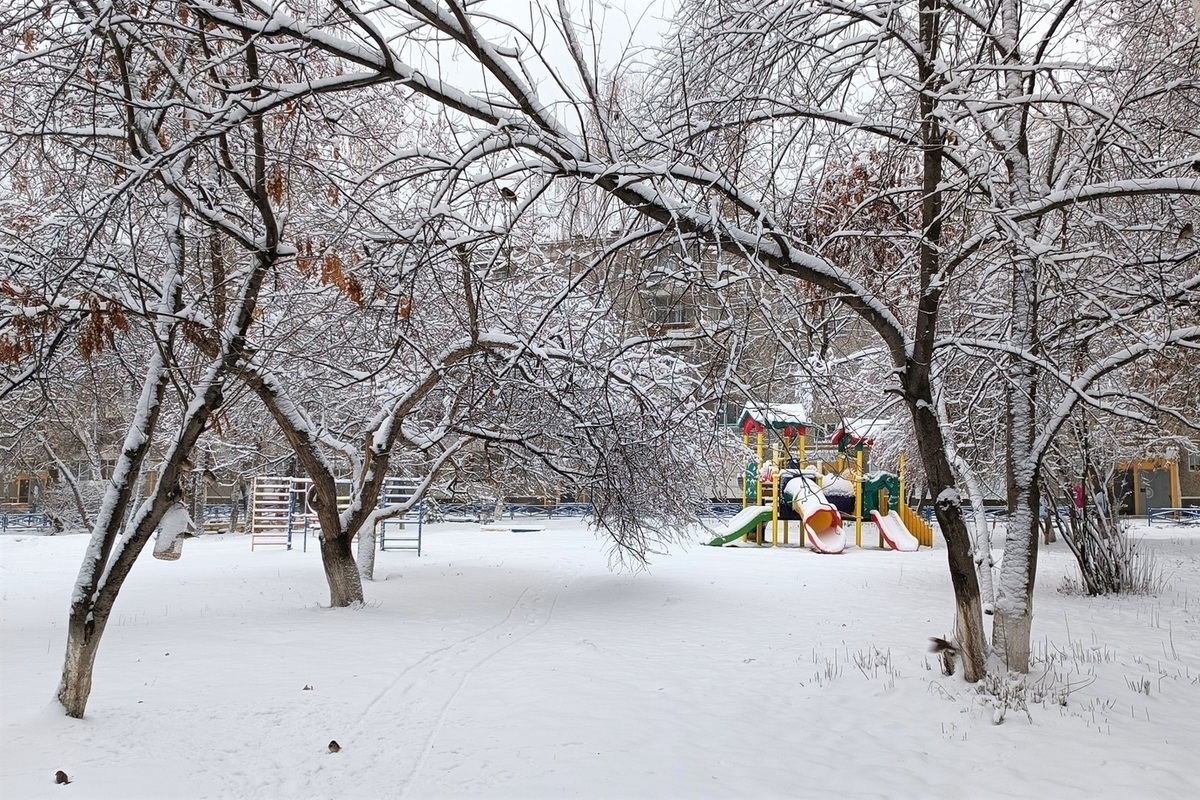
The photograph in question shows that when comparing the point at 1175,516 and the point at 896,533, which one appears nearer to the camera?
the point at 896,533

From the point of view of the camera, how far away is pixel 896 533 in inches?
895

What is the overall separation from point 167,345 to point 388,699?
3184 mm

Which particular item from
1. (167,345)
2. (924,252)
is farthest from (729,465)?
(167,345)

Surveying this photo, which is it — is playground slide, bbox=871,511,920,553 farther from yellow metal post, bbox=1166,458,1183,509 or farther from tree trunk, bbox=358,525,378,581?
yellow metal post, bbox=1166,458,1183,509

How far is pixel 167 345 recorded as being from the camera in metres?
5.31

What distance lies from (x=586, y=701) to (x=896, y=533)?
18235mm

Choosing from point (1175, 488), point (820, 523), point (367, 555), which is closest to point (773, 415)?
point (367, 555)

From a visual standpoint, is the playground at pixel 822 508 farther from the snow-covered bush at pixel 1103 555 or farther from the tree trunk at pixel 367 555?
the tree trunk at pixel 367 555

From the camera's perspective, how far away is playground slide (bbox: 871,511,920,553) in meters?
22.0

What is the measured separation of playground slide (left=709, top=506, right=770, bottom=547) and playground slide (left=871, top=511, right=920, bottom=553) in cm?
307

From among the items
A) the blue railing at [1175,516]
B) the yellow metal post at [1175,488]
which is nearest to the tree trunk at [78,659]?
the blue railing at [1175,516]

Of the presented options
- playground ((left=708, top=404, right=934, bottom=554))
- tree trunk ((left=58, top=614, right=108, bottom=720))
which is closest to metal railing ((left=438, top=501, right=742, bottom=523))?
playground ((left=708, top=404, right=934, bottom=554))

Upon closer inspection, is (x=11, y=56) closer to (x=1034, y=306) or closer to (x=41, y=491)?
(x=1034, y=306)

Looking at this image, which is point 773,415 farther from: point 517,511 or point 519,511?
point 519,511
